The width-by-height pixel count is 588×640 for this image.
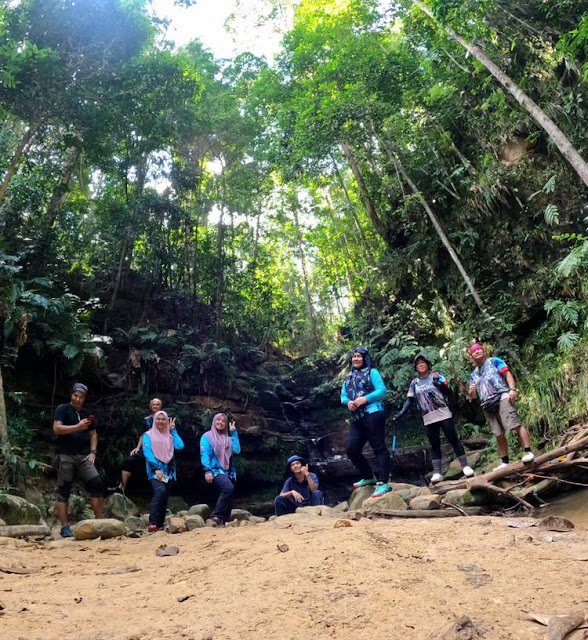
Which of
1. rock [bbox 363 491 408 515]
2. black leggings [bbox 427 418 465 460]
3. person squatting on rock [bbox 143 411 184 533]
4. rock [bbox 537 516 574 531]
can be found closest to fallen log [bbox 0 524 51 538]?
person squatting on rock [bbox 143 411 184 533]

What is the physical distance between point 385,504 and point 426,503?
482 millimetres

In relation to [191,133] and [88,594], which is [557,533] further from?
[191,133]

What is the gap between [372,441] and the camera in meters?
6.11

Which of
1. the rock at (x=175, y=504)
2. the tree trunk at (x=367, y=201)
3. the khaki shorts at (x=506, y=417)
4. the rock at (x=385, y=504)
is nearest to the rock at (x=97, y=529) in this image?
the rock at (x=385, y=504)

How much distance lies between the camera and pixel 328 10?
17.1 metres

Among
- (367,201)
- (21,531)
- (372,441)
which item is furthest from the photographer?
Answer: (367,201)

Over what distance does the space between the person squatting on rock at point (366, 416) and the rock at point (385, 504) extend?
14.9 inches

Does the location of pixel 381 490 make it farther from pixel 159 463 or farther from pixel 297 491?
pixel 159 463

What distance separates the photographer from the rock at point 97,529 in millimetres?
5211

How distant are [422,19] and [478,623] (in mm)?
13812

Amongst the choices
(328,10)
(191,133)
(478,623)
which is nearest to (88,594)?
(478,623)

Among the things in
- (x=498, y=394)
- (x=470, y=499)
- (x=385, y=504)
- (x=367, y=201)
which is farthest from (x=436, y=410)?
(x=367, y=201)

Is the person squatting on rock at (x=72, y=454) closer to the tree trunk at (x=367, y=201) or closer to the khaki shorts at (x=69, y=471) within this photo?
the khaki shorts at (x=69, y=471)

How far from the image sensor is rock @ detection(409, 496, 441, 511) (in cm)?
529
